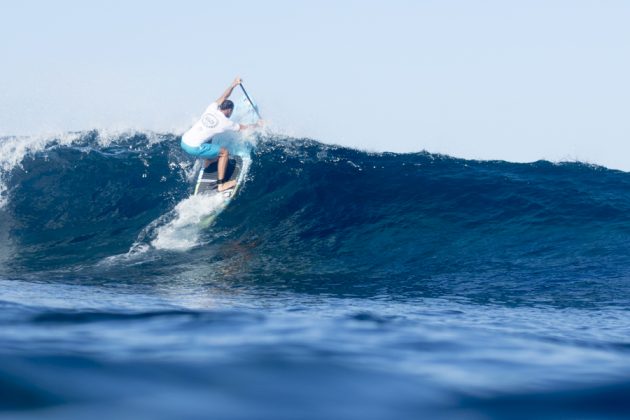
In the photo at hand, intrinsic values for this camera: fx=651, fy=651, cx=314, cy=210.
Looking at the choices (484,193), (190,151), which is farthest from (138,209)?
(484,193)

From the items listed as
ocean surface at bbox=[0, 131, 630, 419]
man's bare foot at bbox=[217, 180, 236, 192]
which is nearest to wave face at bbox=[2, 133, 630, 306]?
ocean surface at bbox=[0, 131, 630, 419]

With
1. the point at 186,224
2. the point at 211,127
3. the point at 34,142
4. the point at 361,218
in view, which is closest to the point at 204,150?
the point at 211,127

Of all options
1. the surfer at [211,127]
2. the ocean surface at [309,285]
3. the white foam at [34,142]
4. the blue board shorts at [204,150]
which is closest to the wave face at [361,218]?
the ocean surface at [309,285]

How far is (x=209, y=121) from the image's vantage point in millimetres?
11039

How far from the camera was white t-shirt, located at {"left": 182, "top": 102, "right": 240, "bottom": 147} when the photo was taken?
1100cm

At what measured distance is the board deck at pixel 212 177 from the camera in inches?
471

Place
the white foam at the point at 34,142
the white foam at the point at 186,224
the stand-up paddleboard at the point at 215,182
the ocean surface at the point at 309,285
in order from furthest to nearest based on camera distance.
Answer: the white foam at the point at 34,142
the stand-up paddleboard at the point at 215,182
the white foam at the point at 186,224
the ocean surface at the point at 309,285

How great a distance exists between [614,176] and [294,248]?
26.1 feet

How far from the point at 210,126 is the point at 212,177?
1.35 metres

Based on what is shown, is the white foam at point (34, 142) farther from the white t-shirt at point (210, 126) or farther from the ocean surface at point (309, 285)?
the white t-shirt at point (210, 126)

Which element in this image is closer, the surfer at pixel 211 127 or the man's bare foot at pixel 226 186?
the surfer at pixel 211 127

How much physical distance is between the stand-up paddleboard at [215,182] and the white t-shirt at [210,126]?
967mm

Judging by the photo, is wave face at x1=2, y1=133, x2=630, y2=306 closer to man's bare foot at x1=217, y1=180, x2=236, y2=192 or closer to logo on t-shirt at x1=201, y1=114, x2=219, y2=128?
man's bare foot at x1=217, y1=180, x2=236, y2=192

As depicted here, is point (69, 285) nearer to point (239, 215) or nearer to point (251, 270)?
point (251, 270)
